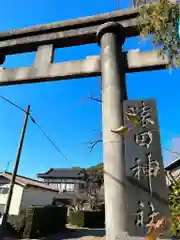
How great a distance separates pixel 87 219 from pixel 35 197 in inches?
234

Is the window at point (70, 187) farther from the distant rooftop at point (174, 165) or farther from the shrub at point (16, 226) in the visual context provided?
the distant rooftop at point (174, 165)

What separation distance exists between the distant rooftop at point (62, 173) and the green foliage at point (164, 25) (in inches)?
1337

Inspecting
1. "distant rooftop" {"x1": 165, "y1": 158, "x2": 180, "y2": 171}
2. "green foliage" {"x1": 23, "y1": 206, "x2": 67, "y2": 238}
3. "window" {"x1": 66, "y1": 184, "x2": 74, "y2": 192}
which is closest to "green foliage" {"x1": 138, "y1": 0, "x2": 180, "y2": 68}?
"distant rooftop" {"x1": 165, "y1": 158, "x2": 180, "y2": 171}

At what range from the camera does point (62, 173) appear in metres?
39.0

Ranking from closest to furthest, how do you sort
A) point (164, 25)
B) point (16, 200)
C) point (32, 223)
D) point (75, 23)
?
point (164, 25) → point (75, 23) → point (32, 223) → point (16, 200)

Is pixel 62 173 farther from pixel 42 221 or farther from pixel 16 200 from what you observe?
pixel 42 221

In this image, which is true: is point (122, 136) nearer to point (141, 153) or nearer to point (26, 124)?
point (141, 153)

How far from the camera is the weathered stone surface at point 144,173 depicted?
2934 millimetres

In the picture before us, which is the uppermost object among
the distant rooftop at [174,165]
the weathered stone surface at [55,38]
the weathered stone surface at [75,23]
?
the weathered stone surface at [75,23]

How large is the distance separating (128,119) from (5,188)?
2094cm

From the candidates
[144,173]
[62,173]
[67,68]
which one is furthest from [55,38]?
[62,173]

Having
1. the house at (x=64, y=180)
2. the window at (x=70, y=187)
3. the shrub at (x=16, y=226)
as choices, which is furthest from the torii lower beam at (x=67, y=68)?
the window at (x=70, y=187)

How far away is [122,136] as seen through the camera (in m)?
3.53

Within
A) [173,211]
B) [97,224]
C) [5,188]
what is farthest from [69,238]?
[173,211]
